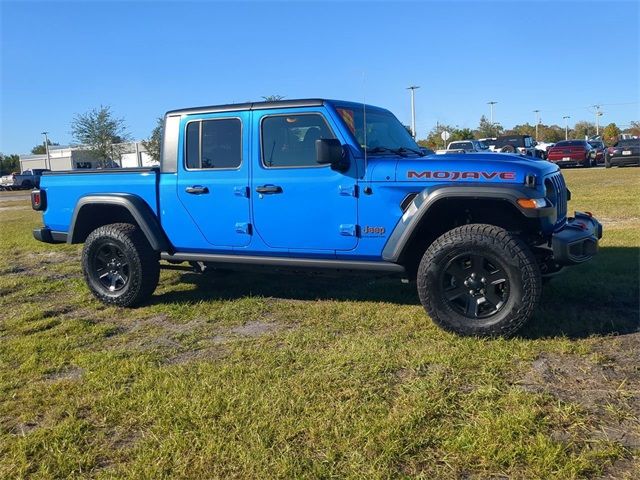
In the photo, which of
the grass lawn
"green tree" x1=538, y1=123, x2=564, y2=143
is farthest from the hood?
"green tree" x1=538, y1=123, x2=564, y2=143

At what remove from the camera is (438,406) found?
312 centimetres

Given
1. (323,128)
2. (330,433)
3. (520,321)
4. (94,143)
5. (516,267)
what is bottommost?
(330,433)

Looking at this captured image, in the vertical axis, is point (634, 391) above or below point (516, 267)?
below

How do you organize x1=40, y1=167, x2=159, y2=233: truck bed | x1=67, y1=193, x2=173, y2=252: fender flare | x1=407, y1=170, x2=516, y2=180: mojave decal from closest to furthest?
x1=407, y1=170, x2=516, y2=180: mojave decal
x1=67, y1=193, x2=173, y2=252: fender flare
x1=40, y1=167, x2=159, y2=233: truck bed

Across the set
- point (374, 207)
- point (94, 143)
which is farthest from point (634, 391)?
point (94, 143)

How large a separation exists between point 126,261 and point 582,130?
100302 mm

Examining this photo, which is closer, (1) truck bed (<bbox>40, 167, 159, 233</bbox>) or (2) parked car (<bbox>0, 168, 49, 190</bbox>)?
(1) truck bed (<bbox>40, 167, 159, 233</bbox>)

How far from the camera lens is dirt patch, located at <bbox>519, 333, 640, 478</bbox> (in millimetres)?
2812

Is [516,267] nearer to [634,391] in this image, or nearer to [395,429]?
[634,391]

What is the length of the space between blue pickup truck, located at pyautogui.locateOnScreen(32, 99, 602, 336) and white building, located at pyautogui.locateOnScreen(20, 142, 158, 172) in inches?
1052

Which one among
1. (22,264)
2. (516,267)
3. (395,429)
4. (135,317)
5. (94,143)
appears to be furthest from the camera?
(94,143)

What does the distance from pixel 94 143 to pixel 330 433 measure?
133 feet

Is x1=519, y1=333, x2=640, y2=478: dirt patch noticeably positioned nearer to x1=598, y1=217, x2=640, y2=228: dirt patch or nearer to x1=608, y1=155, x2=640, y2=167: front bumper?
x1=598, y1=217, x2=640, y2=228: dirt patch

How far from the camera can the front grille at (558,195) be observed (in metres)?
4.43
